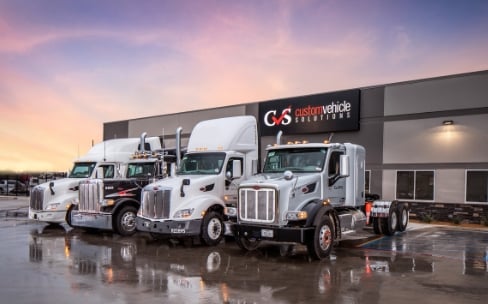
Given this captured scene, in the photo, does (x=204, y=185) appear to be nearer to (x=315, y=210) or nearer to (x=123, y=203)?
(x=123, y=203)

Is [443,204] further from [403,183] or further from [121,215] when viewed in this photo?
[121,215]

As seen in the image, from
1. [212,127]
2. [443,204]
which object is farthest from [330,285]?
[443,204]

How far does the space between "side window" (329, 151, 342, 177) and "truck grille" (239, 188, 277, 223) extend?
1969 mm

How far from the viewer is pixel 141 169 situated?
58.4 feet

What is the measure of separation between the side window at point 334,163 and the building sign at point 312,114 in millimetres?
10862

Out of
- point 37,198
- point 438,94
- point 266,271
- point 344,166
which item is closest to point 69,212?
point 37,198

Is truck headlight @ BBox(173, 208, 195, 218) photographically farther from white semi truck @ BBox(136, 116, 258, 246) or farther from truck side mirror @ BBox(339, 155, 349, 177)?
truck side mirror @ BBox(339, 155, 349, 177)

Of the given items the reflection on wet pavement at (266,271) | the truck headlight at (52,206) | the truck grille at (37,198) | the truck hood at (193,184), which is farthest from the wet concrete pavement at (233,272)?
the truck grille at (37,198)

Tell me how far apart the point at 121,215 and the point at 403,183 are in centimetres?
1280

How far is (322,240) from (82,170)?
442 inches

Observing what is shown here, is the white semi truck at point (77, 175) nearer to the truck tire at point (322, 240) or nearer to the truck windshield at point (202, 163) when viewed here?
the truck windshield at point (202, 163)

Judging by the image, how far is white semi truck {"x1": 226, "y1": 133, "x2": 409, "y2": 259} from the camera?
11031 millimetres

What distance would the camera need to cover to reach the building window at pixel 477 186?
19219mm

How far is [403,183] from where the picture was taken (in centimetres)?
2166
